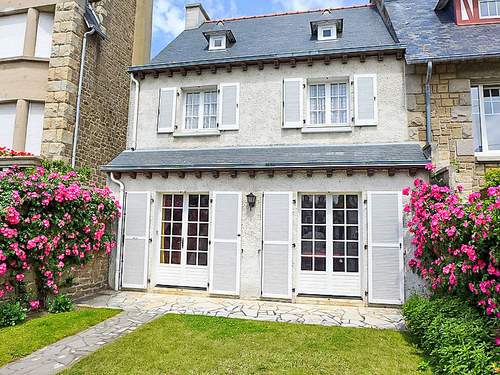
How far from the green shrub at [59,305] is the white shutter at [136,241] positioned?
1.68 m

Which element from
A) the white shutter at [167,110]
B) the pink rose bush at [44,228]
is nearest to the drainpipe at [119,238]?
the pink rose bush at [44,228]

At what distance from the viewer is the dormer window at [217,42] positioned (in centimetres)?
1001

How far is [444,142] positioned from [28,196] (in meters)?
8.31

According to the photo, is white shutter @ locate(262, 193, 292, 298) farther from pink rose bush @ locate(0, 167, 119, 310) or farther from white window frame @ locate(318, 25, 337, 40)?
white window frame @ locate(318, 25, 337, 40)

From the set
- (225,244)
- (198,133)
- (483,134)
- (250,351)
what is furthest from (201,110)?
(483,134)

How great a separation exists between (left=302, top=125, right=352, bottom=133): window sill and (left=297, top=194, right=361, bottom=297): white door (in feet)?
5.29

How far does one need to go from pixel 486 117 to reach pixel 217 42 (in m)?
7.14

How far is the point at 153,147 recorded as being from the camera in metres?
9.06

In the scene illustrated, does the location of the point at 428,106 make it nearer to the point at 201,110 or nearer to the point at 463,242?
the point at 463,242

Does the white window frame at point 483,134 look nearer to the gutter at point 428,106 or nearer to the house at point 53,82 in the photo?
the gutter at point 428,106

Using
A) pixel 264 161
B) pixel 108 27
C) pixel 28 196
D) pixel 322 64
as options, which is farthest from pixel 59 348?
pixel 108 27

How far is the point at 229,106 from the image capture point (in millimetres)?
8688

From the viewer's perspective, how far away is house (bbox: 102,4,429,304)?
23.7ft

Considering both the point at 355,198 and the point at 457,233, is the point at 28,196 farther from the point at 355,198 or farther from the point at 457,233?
the point at 457,233
